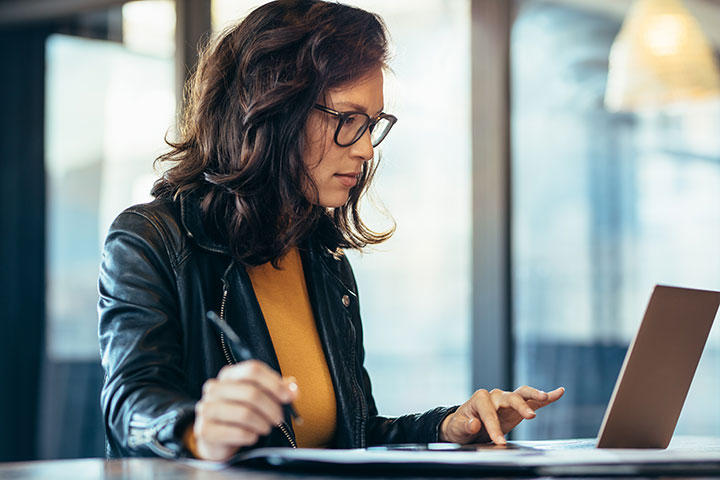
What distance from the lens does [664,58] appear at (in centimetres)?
243

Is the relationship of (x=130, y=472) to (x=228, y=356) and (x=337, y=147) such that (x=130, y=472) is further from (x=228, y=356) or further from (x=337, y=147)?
(x=337, y=147)

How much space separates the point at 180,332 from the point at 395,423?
0.49 m

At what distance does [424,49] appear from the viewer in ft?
9.60

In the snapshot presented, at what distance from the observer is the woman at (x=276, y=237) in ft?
4.28

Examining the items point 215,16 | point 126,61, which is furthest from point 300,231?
point 126,61

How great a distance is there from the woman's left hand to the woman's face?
0.45 metres

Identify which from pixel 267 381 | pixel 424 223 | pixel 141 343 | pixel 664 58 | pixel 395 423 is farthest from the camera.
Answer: pixel 424 223

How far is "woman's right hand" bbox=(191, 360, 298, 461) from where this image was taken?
864 millimetres

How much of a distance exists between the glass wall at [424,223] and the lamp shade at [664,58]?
1.84 ft

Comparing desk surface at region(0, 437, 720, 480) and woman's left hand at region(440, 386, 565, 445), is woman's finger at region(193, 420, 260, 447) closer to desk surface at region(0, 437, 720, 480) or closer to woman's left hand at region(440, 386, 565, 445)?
desk surface at region(0, 437, 720, 480)

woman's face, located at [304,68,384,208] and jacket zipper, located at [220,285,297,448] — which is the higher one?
woman's face, located at [304,68,384,208]

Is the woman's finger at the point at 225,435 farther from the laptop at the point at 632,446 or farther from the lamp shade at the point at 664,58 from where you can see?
the lamp shade at the point at 664,58

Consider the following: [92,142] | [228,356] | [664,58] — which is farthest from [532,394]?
[92,142]

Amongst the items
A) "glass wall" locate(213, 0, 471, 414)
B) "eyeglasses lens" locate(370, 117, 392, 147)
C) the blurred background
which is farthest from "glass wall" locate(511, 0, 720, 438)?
"eyeglasses lens" locate(370, 117, 392, 147)
